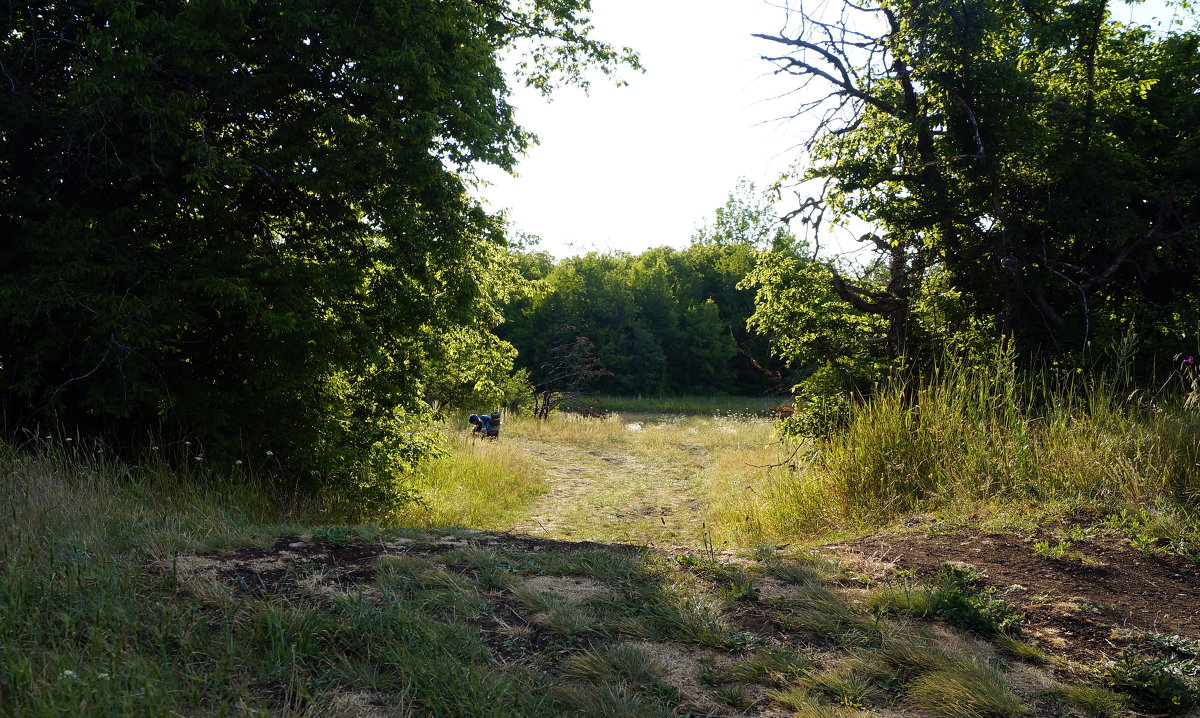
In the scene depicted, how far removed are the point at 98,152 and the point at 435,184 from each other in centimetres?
329

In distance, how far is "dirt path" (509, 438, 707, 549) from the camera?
8.66m

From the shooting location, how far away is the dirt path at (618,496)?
866cm

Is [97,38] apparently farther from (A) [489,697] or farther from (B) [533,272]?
(B) [533,272]

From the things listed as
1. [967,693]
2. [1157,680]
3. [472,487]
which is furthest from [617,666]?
[472,487]

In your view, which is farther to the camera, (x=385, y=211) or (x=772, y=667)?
(x=385, y=211)

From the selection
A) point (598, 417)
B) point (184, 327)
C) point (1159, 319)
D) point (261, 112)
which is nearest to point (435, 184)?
point (261, 112)

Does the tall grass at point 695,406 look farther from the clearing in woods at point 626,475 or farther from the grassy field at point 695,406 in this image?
the clearing in woods at point 626,475

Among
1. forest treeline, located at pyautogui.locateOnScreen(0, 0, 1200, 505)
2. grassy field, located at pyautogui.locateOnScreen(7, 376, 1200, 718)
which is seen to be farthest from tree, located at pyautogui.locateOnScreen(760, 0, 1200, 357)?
grassy field, located at pyautogui.locateOnScreen(7, 376, 1200, 718)

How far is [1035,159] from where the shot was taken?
8508mm

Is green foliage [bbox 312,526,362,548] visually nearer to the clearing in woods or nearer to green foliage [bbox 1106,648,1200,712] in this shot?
the clearing in woods

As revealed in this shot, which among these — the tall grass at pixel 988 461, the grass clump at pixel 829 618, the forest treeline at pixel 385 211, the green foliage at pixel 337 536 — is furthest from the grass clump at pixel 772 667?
the forest treeline at pixel 385 211

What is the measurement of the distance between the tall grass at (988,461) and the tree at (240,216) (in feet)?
15.5

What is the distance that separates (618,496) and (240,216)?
7188mm

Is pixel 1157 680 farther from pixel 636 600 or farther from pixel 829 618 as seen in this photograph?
pixel 636 600
